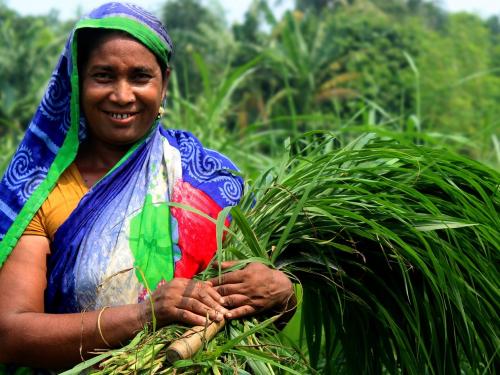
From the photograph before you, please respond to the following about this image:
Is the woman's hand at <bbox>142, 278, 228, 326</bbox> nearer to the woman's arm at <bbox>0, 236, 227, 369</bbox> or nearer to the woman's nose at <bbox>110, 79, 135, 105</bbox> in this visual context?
the woman's arm at <bbox>0, 236, 227, 369</bbox>

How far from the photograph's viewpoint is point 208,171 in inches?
93.1

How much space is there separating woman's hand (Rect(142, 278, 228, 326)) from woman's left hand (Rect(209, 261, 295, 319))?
31mm

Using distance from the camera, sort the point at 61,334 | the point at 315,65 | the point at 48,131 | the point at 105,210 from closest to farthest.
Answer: the point at 61,334
the point at 105,210
the point at 48,131
the point at 315,65

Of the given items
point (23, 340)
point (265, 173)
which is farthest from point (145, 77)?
point (23, 340)

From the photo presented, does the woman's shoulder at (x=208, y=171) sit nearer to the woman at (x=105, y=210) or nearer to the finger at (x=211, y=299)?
the woman at (x=105, y=210)

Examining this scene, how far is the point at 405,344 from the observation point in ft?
7.55

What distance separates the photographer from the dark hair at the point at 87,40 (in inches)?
88.7

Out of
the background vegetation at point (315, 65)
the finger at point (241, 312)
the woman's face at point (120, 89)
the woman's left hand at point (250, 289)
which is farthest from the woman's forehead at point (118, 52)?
the background vegetation at point (315, 65)

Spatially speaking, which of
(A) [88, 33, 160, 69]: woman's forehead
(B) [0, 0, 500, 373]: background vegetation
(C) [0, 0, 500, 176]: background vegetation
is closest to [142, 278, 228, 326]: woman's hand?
(A) [88, 33, 160, 69]: woman's forehead

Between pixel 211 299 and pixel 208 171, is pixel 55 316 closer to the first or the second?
pixel 211 299

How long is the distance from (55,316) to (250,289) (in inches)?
17.2

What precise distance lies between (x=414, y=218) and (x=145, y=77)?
721 millimetres

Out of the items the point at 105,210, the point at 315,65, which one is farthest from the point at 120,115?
the point at 315,65

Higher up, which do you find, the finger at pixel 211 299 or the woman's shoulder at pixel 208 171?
the woman's shoulder at pixel 208 171
